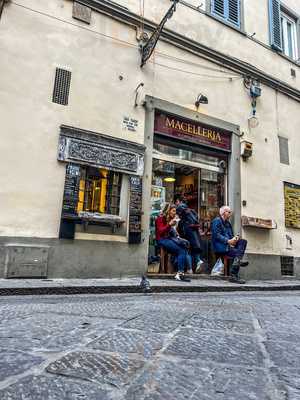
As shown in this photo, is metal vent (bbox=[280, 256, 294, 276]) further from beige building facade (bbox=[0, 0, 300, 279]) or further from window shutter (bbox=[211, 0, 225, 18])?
window shutter (bbox=[211, 0, 225, 18])

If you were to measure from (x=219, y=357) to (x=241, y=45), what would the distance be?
964cm

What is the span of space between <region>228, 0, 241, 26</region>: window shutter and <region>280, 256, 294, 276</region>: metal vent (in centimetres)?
671

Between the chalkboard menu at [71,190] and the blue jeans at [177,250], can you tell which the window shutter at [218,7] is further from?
the blue jeans at [177,250]

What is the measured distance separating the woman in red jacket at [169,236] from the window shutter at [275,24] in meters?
6.72

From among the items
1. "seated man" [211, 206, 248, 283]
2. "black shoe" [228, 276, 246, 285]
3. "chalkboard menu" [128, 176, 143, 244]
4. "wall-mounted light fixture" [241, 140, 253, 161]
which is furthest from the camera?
"wall-mounted light fixture" [241, 140, 253, 161]

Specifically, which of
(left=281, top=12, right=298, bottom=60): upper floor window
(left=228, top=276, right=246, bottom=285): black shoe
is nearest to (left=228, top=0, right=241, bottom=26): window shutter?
(left=281, top=12, right=298, bottom=60): upper floor window

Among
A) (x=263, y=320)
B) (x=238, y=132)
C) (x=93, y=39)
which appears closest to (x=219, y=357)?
(x=263, y=320)

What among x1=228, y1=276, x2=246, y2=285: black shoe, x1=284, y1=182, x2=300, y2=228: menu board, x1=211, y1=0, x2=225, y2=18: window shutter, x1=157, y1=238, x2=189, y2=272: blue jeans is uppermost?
x1=211, y1=0, x2=225, y2=18: window shutter

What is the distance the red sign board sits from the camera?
801 centimetres

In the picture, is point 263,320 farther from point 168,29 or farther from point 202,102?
point 168,29

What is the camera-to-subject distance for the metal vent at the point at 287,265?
370 inches

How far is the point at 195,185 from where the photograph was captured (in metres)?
8.77

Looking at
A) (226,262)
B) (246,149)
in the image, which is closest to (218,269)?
(226,262)

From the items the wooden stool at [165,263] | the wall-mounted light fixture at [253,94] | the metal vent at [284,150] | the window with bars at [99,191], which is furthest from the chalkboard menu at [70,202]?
the metal vent at [284,150]
